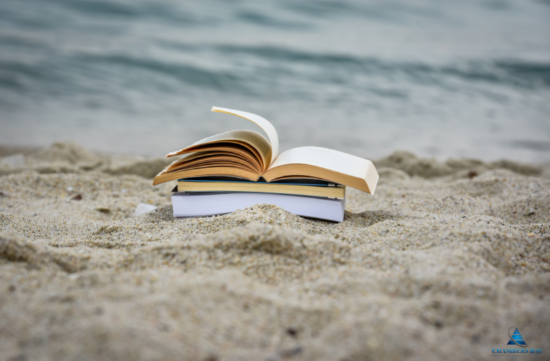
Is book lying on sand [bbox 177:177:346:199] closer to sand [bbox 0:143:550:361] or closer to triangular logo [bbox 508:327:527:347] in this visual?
sand [bbox 0:143:550:361]

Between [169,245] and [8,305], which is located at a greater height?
[169,245]

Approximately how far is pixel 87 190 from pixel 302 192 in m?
1.85

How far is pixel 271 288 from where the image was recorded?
134 centimetres

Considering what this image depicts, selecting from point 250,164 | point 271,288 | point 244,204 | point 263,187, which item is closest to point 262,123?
point 250,164

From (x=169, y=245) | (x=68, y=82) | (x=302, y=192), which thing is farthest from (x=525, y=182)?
(x=68, y=82)

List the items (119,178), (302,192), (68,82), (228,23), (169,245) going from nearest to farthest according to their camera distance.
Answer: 1. (169,245)
2. (302,192)
3. (119,178)
4. (68,82)
5. (228,23)

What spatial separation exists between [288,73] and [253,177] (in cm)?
687

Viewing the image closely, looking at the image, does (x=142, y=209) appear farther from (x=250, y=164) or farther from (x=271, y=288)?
(x=271, y=288)

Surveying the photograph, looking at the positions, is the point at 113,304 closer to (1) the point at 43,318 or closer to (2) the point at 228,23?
(1) the point at 43,318

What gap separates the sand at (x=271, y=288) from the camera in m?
1.03

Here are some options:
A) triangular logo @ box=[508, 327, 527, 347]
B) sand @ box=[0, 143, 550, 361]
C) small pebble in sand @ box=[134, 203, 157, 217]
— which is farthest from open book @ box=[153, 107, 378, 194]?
triangular logo @ box=[508, 327, 527, 347]

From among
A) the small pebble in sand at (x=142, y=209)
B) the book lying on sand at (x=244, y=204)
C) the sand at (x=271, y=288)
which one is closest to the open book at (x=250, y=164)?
the book lying on sand at (x=244, y=204)

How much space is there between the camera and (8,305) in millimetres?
1151

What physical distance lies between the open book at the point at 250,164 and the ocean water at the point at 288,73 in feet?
9.47
